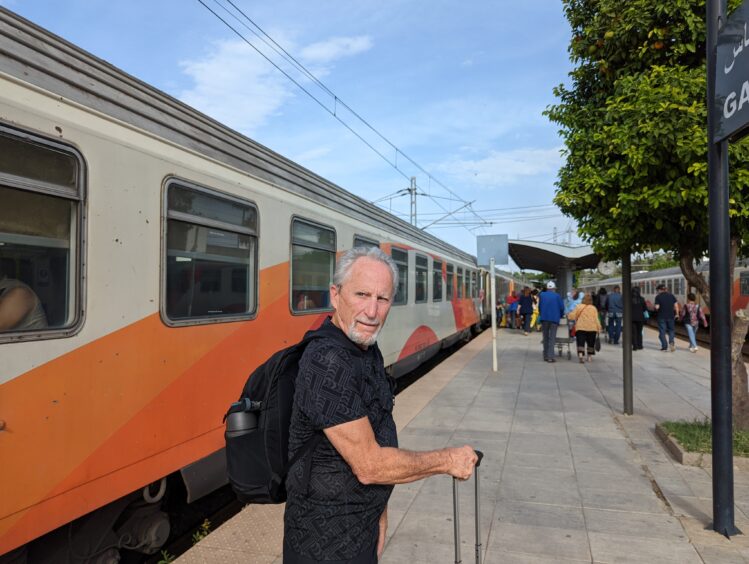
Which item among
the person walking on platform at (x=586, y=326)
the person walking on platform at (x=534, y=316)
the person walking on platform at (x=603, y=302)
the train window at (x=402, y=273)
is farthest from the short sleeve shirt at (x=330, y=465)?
the person walking on platform at (x=534, y=316)

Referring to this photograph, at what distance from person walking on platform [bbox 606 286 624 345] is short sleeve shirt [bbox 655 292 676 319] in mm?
967

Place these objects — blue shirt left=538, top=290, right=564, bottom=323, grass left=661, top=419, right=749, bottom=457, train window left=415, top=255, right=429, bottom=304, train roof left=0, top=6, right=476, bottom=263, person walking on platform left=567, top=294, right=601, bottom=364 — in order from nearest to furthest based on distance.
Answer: train roof left=0, top=6, right=476, bottom=263, grass left=661, top=419, right=749, bottom=457, train window left=415, top=255, right=429, bottom=304, blue shirt left=538, top=290, right=564, bottom=323, person walking on platform left=567, top=294, right=601, bottom=364

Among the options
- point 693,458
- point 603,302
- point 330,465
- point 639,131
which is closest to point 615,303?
point 603,302

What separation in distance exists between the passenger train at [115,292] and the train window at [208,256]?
0.04 ft

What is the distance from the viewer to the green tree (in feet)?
17.1

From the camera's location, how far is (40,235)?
9.18 ft

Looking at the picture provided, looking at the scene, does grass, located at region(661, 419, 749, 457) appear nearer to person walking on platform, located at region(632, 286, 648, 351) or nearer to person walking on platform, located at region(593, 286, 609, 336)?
person walking on platform, located at region(632, 286, 648, 351)

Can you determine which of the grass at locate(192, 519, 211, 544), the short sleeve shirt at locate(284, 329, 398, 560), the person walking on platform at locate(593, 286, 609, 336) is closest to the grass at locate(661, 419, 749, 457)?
the grass at locate(192, 519, 211, 544)

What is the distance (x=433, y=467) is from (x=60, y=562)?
2.43 m

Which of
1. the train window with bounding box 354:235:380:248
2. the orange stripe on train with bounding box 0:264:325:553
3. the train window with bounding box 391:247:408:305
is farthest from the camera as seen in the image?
the train window with bounding box 391:247:408:305

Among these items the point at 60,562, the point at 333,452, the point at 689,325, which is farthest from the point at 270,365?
the point at 689,325

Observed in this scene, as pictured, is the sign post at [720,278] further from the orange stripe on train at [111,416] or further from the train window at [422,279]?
the train window at [422,279]

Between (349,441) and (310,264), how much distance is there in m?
4.18

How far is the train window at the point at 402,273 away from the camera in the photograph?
9.23 meters
